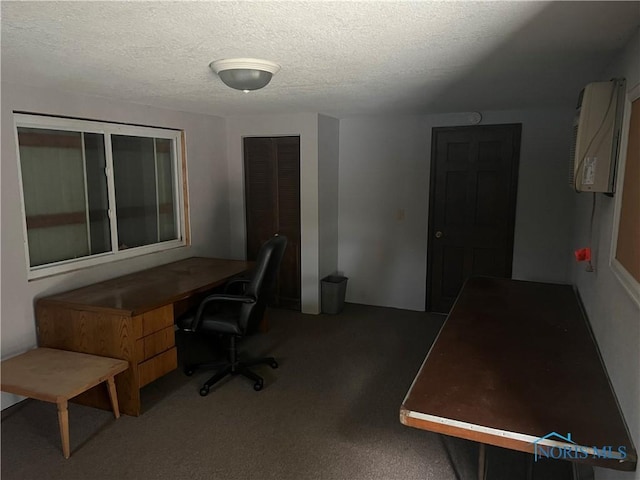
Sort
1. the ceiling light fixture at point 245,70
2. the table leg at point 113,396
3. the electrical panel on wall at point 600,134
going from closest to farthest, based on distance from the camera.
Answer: the electrical panel on wall at point 600,134 < the ceiling light fixture at point 245,70 < the table leg at point 113,396

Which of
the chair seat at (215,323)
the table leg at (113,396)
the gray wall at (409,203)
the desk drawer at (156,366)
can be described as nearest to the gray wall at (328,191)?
the gray wall at (409,203)

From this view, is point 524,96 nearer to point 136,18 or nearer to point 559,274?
point 559,274

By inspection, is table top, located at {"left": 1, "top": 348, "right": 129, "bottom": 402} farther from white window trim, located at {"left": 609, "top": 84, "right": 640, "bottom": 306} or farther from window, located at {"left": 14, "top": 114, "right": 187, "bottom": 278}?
white window trim, located at {"left": 609, "top": 84, "right": 640, "bottom": 306}

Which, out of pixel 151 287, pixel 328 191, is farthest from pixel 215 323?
pixel 328 191

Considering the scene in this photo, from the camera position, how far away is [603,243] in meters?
2.16

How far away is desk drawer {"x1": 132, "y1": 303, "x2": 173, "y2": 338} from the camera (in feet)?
9.07

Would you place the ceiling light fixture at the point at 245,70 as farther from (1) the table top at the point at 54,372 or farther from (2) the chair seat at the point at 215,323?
(1) the table top at the point at 54,372

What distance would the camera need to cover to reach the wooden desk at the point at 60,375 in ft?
7.82

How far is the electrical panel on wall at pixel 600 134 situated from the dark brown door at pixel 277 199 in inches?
118

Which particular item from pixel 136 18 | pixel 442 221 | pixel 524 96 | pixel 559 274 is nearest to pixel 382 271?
pixel 442 221

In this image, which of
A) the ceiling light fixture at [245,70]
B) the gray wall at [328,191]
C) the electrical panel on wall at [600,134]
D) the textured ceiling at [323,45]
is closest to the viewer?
the textured ceiling at [323,45]

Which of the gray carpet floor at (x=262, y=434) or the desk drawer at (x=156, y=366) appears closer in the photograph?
the gray carpet floor at (x=262, y=434)

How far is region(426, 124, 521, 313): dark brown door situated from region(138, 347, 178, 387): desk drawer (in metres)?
2.85

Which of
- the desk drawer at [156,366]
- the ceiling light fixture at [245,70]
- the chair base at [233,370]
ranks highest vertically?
the ceiling light fixture at [245,70]
